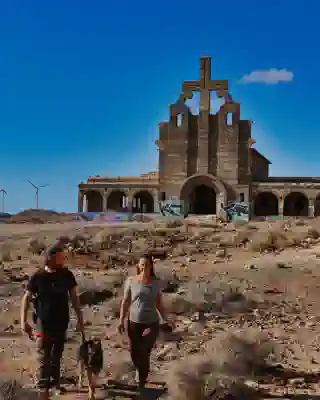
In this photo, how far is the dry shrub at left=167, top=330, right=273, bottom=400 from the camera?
4867mm

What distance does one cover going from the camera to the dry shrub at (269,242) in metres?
18.6

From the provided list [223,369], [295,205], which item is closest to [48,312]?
[223,369]

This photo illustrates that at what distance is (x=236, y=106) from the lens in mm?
41188

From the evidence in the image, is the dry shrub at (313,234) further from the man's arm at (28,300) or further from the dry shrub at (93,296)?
the man's arm at (28,300)

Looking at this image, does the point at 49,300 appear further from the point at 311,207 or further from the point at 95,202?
the point at 95,202

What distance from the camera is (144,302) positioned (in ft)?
17.5

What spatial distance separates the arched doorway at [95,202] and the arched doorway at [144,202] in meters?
3.44

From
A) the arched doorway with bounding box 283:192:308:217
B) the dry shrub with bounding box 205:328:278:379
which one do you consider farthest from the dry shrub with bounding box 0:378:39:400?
the arched doorway with bounding box 283:192:308:217

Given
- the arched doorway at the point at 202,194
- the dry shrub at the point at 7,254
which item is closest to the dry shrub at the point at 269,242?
the dry shrub at the point at 7,254

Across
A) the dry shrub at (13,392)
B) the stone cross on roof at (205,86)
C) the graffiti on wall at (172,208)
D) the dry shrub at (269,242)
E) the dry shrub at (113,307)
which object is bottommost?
the dry shrub at (13,392)

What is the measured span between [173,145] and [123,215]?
8764 millimetres

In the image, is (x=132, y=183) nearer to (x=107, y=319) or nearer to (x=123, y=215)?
(x=123, y=215)

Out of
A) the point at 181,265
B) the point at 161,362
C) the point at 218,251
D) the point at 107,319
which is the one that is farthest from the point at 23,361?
the point at 218,251

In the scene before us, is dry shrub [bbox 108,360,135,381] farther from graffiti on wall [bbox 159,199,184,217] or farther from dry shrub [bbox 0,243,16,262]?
graffiti on wall [bbox 159,199,184,217]
